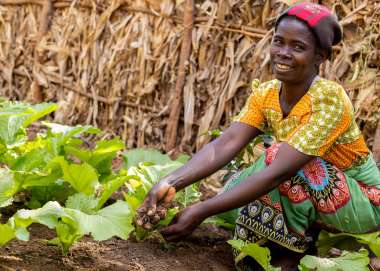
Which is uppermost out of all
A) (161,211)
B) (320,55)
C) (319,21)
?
(319,21)

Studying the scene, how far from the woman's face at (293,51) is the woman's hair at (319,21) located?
2 cm

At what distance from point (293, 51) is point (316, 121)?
0.28m

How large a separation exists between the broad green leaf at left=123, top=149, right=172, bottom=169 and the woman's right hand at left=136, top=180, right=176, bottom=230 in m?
0.72

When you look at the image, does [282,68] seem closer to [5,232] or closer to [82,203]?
[82,203]

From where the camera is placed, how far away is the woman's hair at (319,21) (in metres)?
2.40

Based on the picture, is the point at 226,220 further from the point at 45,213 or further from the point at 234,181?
the point at 45,213

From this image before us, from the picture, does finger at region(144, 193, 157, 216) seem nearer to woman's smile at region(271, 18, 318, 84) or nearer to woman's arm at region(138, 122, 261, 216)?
woman's arm at region(138, 122, 261, 216)

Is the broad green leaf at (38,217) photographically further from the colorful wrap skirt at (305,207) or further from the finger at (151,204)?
the colorful wrap skirt at (305,207)

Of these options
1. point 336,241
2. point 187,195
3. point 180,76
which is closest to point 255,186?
point 336,241

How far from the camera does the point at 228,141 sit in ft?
9.04

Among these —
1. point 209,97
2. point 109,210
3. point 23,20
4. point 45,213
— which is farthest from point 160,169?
point 23,20

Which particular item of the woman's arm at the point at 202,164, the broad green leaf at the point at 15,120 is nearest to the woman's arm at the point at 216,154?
the woman's arm at the point at 202,164

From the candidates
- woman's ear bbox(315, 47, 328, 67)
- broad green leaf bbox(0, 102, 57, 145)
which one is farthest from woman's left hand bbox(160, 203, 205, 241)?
broad green leaf bbox(0, 102, 57, 145)

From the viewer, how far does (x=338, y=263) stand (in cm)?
235
